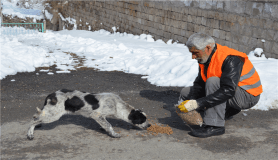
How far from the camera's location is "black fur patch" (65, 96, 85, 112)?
4078 millimetres

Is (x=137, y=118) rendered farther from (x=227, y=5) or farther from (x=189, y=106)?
(x=227, y=5)

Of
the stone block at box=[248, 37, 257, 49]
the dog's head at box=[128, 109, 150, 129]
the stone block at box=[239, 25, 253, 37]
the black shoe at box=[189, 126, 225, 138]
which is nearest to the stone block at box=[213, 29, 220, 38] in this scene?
the stone block at box=[239, 25, 253, 37]

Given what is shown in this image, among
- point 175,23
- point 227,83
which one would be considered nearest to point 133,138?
point 227,83

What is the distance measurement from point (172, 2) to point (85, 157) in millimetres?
10537

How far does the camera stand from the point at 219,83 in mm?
3965

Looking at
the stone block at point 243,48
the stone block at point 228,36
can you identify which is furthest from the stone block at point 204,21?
the stone block at point 243,48

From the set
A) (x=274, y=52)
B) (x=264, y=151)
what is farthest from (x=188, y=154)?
(x=274, y=52)

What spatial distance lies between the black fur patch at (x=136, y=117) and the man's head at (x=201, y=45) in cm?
117

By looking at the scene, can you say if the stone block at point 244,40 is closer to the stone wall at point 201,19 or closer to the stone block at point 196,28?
the stone wall at point 201,19

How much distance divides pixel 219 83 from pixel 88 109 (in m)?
1.89

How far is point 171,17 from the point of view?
1286cm

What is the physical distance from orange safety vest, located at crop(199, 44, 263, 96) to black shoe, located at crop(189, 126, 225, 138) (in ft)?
2.34

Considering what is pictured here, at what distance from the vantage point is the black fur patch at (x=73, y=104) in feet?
13.4

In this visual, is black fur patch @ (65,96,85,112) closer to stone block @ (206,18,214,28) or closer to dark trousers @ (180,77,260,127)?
dark trousers @ (180,77,260,127)
